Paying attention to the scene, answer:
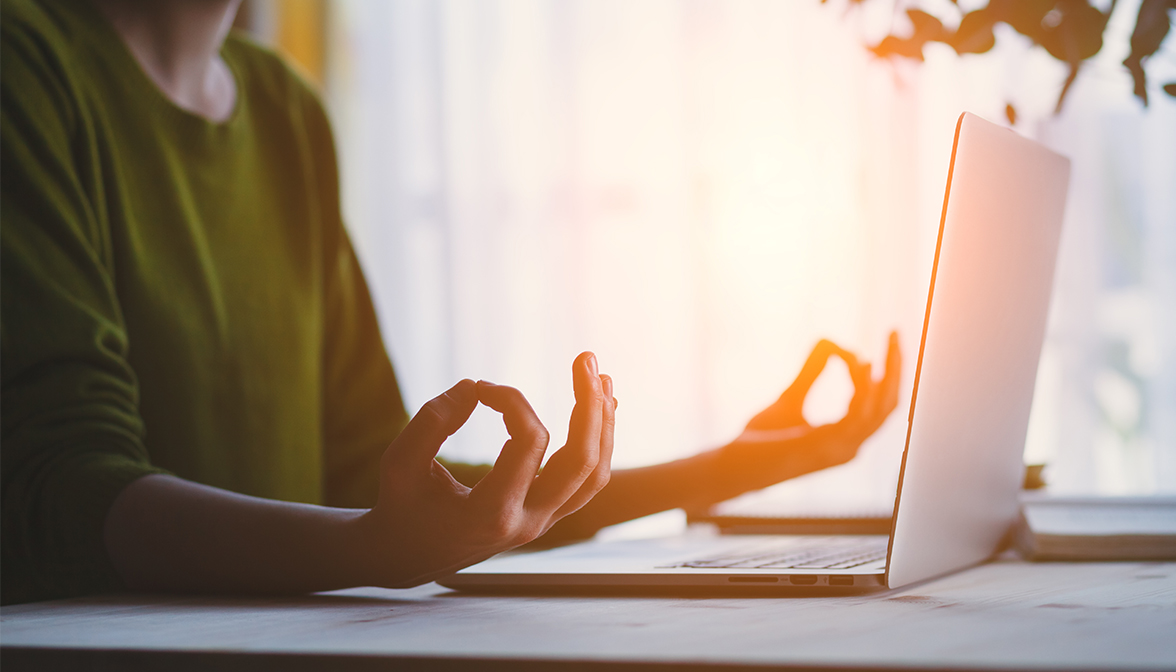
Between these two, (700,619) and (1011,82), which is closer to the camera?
(700,619)

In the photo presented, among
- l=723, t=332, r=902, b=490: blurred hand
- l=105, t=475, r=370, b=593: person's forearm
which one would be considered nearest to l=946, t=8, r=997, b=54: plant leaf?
l=723, t=332, r=902, b=490: blurred hand

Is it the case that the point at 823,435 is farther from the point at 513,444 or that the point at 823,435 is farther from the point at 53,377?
the point at 53,377

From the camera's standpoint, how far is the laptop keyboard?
61 centimetres

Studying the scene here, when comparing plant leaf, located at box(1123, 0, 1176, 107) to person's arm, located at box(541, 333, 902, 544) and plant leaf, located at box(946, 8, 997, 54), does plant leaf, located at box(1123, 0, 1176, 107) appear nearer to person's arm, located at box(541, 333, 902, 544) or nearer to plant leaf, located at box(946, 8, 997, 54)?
plant leaf, located at box(946, 8, 997, 54)

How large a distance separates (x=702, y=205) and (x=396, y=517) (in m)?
1.84

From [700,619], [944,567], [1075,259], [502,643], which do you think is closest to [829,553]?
[944,567]

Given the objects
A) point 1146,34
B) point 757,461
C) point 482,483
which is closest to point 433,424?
point 482,483

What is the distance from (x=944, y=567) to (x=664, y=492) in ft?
0.90

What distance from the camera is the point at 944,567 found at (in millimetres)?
645

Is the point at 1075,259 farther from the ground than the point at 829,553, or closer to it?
farther from the ground

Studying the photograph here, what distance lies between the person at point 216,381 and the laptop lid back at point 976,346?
15 centimetres

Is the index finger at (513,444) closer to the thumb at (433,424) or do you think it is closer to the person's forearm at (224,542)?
the thumb at (433,424)

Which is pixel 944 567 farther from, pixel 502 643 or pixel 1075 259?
pixel 1075 259

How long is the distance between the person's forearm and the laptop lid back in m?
0.33
